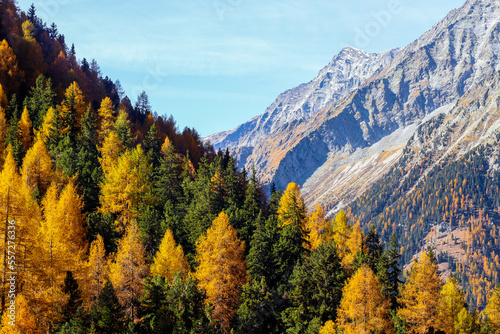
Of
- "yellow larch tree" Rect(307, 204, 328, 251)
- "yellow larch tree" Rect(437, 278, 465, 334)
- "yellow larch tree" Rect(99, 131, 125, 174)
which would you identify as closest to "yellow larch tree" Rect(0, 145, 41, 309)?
"yellow larch tree" Rect(99, 131, 125, 174)

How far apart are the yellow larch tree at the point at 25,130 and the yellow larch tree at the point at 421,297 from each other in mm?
62887

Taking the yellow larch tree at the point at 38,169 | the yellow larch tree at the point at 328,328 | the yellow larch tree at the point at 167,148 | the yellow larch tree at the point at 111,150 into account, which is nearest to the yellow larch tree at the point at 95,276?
the yellow larch tree at the point at 38,169

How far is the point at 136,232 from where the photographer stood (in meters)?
49.9

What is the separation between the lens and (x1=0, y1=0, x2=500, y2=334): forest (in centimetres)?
3466

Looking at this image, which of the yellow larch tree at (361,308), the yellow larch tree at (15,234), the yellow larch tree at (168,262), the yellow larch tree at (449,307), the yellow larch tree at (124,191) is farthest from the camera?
the yellow larch tree at (124,191)

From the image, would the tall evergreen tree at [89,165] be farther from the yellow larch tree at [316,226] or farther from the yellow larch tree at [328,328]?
the yellow larch tree at [328,328]

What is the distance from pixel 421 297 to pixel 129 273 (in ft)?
115

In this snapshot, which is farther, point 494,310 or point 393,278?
point 494,310

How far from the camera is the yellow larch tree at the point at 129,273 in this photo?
42.6m

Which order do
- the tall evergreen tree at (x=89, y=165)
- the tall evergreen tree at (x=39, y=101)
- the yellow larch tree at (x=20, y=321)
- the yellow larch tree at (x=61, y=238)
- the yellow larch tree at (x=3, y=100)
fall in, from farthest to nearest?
1. the yellow larch tree at (x=3, y=100)
2. the tall evergreen tree at (x=39, y=101)
3. the tall evergreen tree at (x=89, y=165)
4. the yellow larch tree at (x=61, y=238)
5. the yellow larch tree at (x=20, y=321)

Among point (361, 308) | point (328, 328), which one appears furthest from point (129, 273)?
point (361, 308)

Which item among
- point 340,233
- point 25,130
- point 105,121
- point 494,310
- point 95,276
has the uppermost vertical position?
point 105,121

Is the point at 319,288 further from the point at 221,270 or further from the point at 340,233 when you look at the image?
the point at 340,233

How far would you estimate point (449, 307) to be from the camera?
187 ft
